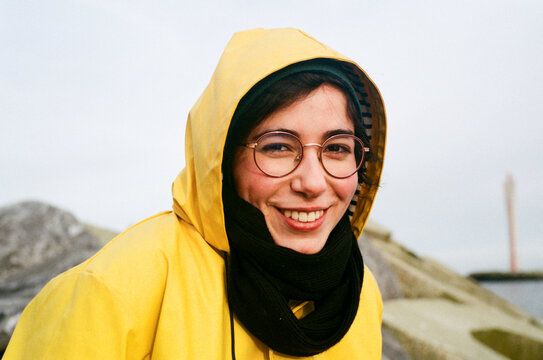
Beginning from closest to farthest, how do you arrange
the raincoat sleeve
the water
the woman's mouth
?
the raincoat sleeve, the woman's mouth, the water

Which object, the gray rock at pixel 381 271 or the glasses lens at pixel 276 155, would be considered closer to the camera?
the glasses lens at pixel 276 155

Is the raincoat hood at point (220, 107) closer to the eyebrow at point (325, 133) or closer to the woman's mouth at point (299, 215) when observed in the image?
the eyebrow at point (325, 133)

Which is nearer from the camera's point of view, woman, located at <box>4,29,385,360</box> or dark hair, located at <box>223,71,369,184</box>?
woman, located at <box>4,29,385,360</box>

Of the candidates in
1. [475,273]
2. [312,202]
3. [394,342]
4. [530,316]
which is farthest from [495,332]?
[475,273]

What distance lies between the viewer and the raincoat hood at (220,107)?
1778 mm

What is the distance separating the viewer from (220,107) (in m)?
1.83

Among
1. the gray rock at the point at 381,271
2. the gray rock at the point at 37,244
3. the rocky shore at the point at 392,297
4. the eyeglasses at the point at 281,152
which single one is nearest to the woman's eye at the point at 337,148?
the eyeglasses at the point at 281,152

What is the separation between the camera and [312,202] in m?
1.86

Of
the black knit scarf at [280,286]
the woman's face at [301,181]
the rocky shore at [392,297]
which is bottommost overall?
the rocky shore at [392,297]

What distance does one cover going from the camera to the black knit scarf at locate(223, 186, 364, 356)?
1747mm

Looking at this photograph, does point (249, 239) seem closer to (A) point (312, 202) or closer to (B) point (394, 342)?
(A) point (312, 202)

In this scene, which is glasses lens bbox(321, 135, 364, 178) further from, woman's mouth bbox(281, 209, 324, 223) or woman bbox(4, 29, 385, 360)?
woman's mouth bbox(281, 209, 324, 223)

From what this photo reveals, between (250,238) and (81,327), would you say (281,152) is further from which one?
(81,327)

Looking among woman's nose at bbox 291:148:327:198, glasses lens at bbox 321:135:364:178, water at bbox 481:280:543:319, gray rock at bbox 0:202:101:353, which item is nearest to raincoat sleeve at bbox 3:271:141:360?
woman's nose at bbox 291:148:327:198
